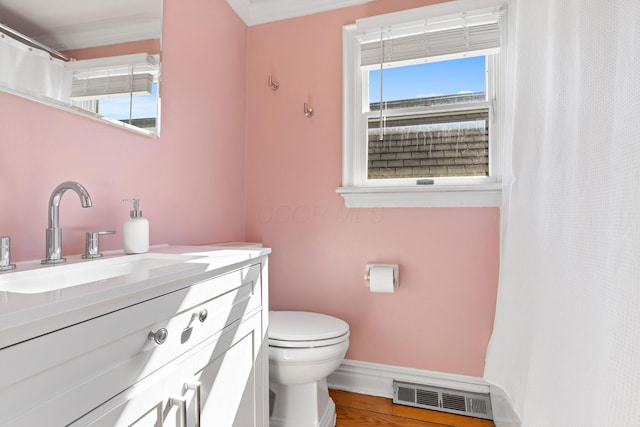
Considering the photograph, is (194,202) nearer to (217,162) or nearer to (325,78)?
(217,162)

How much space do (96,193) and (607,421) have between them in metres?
1.49

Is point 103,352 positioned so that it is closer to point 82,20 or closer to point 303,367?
point 303,367

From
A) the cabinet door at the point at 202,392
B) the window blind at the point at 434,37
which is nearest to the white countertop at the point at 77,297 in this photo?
the cabinet door at the point at 202,392

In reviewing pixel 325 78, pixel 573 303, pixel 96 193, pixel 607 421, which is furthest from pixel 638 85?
pixel 325 78

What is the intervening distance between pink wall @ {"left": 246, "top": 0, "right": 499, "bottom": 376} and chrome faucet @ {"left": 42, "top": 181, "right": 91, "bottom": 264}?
47.3 inches

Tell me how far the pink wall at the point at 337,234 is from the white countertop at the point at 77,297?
1082mm

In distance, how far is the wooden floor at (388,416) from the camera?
159 cm

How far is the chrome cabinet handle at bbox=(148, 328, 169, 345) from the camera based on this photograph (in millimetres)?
741

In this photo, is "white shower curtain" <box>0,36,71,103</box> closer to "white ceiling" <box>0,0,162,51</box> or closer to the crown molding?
"white ceiling" <box>0,0,162,51</box>

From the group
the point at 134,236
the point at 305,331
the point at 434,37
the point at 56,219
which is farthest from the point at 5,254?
the point at 434,37

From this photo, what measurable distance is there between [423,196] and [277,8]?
4.66 feet

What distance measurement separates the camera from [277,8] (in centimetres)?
206

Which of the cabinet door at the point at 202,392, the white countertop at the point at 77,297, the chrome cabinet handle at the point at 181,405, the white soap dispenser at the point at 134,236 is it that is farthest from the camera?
the white soap dispenser at the point at 134,236

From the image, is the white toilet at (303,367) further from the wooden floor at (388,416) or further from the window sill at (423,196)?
the window sill at (423,196)
